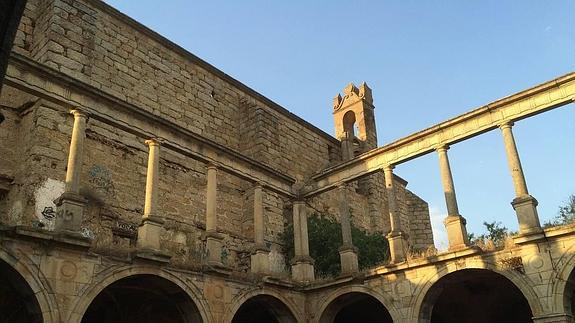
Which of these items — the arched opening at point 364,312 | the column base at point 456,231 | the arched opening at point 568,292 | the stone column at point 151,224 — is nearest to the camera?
the arched opening at point 568,292

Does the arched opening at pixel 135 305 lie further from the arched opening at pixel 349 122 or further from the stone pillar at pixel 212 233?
the arched opening at pixel 349 122

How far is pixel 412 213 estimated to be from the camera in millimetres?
23328

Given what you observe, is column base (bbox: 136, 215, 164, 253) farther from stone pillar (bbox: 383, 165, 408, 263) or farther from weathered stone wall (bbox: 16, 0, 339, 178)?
stone pillar (bbox: 383, 165, 408, 263)

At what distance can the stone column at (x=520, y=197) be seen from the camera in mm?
9805

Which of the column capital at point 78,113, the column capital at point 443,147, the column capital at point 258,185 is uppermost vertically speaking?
the column capital at point 78,113

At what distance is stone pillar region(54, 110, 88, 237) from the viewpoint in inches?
334

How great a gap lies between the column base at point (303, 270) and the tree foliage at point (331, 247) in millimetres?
1443

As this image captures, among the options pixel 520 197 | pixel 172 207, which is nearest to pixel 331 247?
pixel 172 207

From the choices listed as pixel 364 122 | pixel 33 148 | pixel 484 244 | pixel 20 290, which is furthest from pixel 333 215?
pixel 20 290

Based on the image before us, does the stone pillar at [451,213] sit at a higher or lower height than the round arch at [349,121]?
lower

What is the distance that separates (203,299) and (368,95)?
14.2 m

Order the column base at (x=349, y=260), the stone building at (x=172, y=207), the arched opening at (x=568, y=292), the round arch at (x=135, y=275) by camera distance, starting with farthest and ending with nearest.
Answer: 1. the column base at (x=349, y=260)
2. the arched opening at (x=568, y=292)
3. the stone building at (x=172, y=207)
4. the round arch at (x=135, y=275)

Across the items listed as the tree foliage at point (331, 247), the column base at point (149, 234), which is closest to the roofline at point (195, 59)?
the tree foliage at point (331, 247)

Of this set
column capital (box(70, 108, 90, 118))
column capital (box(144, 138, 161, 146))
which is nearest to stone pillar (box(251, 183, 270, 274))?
column capital (box(144, 138, 161, 146))
